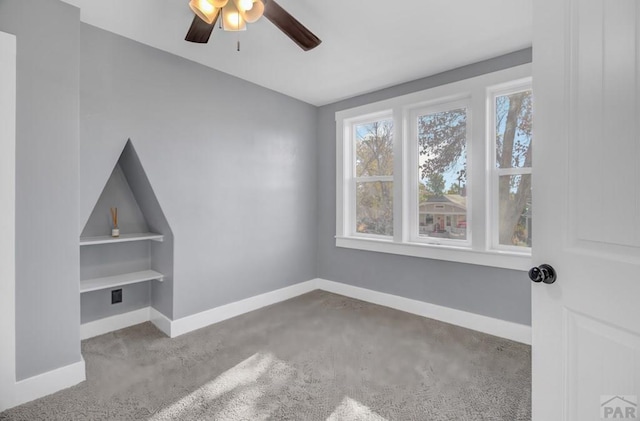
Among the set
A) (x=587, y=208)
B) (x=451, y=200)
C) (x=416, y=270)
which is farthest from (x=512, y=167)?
(x=587, y=208)

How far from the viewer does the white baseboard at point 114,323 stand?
2.58m

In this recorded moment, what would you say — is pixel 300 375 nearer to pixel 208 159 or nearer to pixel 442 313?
pixel 442 313

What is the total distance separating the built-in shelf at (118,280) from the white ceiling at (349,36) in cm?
193

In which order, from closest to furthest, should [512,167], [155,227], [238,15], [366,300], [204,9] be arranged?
[204,9], [238,15], [512,167], [155,227], [366,300]

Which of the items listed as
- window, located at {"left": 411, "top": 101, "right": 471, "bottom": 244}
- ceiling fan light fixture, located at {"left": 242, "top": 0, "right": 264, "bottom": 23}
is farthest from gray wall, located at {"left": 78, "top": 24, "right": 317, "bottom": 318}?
window, located at {"left": 411, "top": 101, "right": 471, "bottom": 244}

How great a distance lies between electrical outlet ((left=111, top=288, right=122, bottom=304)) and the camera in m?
2.74

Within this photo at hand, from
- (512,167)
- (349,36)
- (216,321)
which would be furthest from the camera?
(216,321)

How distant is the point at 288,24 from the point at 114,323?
2800mm

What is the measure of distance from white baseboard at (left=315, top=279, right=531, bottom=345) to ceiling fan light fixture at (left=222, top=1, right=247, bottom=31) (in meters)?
2.86

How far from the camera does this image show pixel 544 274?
105 centimetres

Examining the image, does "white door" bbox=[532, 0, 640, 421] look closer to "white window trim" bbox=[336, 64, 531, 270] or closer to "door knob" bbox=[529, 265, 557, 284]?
"door knob" bbox=[529, 265, 557, 284]

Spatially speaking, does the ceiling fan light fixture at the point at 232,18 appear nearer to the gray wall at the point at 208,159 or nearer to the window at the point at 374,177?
the gray wall at the point at 208,159

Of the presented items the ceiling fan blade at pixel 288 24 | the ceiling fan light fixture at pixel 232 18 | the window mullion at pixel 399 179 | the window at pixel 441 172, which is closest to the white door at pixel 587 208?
the ceiling fan blade at pixel 288 24

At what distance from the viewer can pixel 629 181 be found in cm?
88
